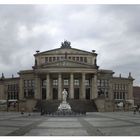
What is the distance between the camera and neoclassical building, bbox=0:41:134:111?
95500 millimetres

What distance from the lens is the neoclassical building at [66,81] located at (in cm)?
9550

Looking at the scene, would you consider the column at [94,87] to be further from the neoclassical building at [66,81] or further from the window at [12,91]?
the window at [12,91]

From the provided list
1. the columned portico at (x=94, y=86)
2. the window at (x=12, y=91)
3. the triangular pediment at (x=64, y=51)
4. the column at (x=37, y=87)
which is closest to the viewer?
the columned portico at (x=94, y=86)

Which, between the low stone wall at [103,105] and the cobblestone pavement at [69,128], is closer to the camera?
the cobblestone pavement at [69,128]

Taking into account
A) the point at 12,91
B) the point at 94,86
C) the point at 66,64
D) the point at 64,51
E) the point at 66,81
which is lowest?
the point at 12,91

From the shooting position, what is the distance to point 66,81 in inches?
4055

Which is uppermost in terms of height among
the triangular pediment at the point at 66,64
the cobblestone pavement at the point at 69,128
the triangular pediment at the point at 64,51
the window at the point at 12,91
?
the triangular pediment at the point at 64,51

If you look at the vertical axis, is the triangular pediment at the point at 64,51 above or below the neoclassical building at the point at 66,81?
above

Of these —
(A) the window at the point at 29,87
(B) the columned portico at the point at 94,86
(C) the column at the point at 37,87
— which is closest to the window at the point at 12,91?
(A) the window at the point at 29,87

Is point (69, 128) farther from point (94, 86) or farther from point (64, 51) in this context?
point (64, 51)

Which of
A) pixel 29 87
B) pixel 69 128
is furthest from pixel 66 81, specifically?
pixel 69 128

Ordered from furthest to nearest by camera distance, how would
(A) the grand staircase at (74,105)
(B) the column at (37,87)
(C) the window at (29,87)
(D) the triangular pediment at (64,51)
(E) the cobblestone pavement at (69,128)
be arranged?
(C) the window at (29,87) < (D) the triangular pediment at (64,51) < (B) the column at (37,87) < (A) the grand staircase at (74,105) < (E) the cobblestone pavement at (69,128)

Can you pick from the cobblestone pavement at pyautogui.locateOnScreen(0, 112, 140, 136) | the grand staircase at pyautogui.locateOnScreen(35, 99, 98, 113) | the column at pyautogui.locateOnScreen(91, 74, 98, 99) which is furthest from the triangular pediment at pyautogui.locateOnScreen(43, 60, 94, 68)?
the cobblestone pavement at pyautogui.locateOnScreen(0, 112, 140, 136)
